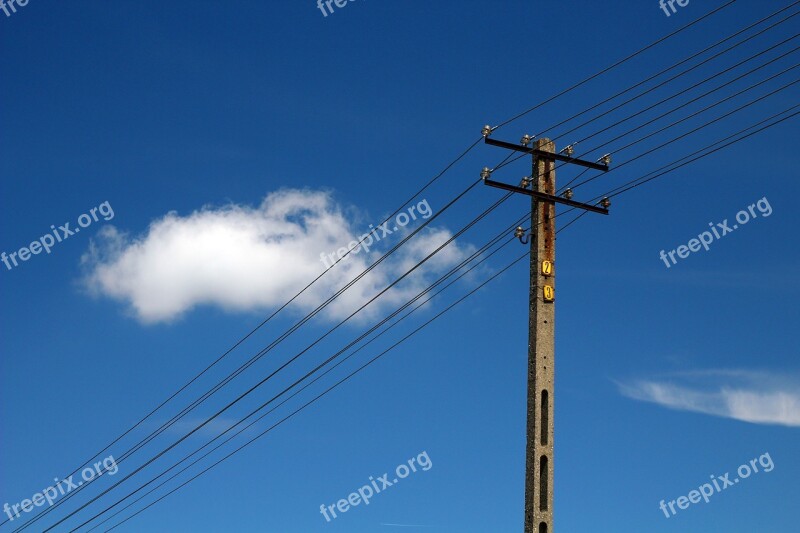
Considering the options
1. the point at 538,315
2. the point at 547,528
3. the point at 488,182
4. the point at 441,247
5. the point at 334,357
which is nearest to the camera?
the point at 547,528

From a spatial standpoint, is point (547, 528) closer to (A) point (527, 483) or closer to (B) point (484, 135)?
(A) point (527, 483)

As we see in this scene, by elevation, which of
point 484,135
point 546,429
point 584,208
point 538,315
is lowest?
point 546,429

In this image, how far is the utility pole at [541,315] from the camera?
18.9 m

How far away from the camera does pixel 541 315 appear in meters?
20.0

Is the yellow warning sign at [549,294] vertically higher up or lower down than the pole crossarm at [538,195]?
lower down

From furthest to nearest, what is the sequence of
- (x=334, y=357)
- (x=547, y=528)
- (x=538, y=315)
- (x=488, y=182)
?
(x=334, y=357), (x=488, y=182), (x=538, y=315), (x=547, y=528)

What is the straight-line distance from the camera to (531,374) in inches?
772

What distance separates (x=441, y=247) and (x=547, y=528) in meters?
7.36

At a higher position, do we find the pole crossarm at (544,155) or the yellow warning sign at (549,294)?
the pole crossarm at (544,155)

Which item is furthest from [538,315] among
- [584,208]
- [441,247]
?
[441,247]

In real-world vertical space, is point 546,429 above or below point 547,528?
above

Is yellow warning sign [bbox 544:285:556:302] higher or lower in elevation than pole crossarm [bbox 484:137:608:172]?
lower

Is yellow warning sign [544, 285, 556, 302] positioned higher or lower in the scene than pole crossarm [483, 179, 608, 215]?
lower

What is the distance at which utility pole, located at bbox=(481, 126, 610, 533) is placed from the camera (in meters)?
18.9
